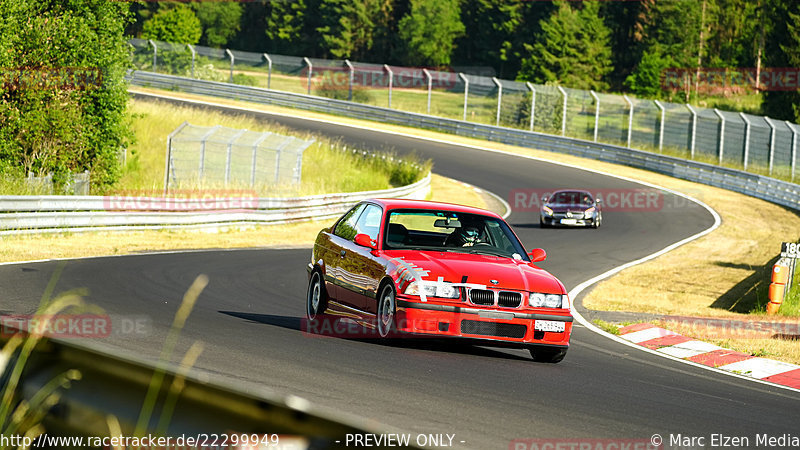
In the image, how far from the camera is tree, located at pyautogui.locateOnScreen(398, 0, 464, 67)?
108m

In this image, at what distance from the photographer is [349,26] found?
354 feet

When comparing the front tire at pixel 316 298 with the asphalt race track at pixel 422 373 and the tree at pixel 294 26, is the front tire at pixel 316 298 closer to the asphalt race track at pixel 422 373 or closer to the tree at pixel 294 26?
the asphalt race track at pixel 422 373

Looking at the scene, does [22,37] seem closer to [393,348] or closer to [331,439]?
[393,348]

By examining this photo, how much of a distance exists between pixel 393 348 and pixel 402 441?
7135mm

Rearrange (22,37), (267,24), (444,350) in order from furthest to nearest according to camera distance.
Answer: (267,24)
(22,37)
(444,350)

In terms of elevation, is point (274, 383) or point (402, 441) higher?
point (402, 441)

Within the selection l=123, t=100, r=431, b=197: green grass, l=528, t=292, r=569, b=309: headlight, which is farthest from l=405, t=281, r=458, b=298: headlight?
l=123, t=100, r=431, b=197: green grass

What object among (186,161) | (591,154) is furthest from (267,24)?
(186,161)

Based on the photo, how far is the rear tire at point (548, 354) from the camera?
9.92 metres

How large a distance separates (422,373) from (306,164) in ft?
101

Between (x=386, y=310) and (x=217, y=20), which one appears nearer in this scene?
(x=386, y=310)

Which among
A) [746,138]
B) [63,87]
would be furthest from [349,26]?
[63,87]

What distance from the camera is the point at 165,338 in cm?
934

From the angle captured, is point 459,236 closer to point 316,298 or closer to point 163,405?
point 316,298
